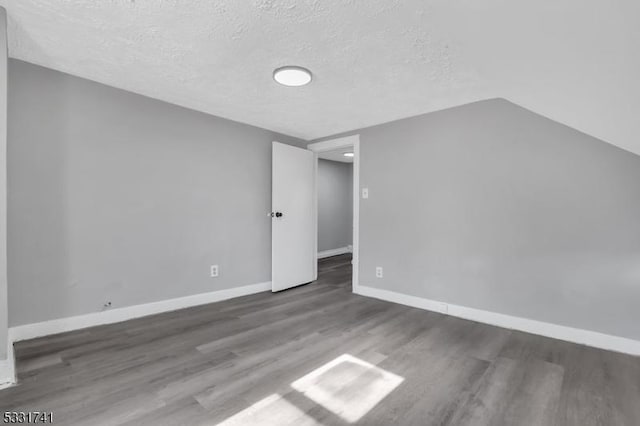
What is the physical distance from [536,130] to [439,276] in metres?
1.65

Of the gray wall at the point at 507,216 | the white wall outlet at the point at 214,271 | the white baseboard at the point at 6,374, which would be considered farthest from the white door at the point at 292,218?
the white baseboard at the point at 6,374

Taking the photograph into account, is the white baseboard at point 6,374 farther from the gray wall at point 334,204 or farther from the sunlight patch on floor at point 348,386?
the gray wall at point 334,204

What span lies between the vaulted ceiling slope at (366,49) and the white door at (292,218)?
1288 mm

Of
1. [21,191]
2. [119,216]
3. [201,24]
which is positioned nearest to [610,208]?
[201,24]

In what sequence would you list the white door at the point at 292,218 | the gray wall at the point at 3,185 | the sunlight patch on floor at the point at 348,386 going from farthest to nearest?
the white door at the point at 292,218
the gray wall at the point at 3,185
the sunlight patch on floor at the point at 348,386

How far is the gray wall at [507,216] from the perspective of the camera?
87.3 inches

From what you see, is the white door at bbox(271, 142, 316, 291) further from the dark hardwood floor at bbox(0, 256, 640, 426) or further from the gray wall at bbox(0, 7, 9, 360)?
the gray wall at bbox(0, 7, 9, 360)

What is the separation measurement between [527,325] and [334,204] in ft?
15.1

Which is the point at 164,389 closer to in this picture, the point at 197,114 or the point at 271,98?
the point at 271,98

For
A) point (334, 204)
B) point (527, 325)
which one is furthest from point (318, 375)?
point (334, 204)

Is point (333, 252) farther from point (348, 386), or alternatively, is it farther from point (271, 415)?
point (271, 415)

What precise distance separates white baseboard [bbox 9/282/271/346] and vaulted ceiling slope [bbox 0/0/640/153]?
210 cm

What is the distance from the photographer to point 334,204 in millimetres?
6684

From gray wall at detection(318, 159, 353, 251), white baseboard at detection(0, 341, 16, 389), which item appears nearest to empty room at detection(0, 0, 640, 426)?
white baseboard at detection(0, 341, 16, 389)
